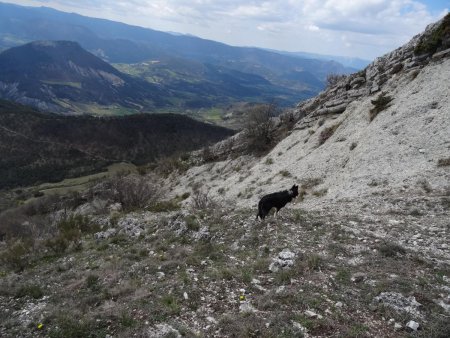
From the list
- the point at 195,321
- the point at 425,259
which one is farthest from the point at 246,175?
the point at 195,321

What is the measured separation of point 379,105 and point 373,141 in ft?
25.5

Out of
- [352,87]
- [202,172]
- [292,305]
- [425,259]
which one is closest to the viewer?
[292,305]

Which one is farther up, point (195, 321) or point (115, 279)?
point (195, 321)

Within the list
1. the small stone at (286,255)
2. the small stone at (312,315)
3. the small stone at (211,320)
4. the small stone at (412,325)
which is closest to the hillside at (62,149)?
the small stone at (286,255)

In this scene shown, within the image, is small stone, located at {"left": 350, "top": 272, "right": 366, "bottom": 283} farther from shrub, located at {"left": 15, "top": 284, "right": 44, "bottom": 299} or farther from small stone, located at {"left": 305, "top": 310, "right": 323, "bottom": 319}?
shrub, located at {"left": 15, "top": 284, "right": 44, "bottom": 299}

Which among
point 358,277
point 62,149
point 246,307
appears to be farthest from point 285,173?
point 62,149

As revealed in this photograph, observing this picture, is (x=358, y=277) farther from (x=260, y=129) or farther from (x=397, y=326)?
(x=260, y=129)

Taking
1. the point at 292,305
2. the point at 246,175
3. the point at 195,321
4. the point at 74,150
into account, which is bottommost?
the point at 74,150

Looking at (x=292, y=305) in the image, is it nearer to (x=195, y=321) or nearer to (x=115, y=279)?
(x=195, y=321)

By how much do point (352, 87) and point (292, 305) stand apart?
4109 cm

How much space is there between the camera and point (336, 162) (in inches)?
1196

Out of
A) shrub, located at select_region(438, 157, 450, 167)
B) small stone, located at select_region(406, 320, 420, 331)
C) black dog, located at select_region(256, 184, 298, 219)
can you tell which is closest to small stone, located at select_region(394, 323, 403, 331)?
small stone, located at select_region(406, 320, 420, 331)

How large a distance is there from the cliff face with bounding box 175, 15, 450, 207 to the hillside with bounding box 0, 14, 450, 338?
0.51 feet

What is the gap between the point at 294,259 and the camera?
→ 13.7 metres
